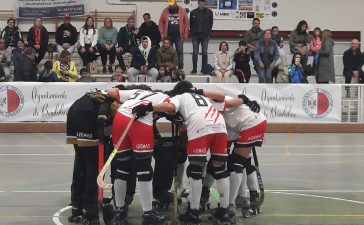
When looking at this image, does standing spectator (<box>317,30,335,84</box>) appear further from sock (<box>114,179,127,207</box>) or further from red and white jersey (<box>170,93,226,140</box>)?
sock (<box>114,179,127,207</box>)

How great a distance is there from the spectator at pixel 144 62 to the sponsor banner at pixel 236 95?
1.79 m

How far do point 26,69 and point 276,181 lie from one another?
32.0 feet

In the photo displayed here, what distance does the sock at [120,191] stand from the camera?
8.42 m

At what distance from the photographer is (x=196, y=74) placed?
844 inches

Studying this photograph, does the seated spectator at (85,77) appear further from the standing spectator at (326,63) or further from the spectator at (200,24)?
the standing spectator at (326,63)

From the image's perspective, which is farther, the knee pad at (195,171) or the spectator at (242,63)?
the spectator at (242,63)

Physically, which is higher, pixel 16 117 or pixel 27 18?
pixel 27 18

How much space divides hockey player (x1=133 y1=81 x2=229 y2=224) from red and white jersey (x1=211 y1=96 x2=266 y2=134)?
0.53 meters

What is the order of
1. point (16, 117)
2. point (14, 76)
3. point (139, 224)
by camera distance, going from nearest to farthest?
point (139, 224) < point (16, 117) < point (14, 76)

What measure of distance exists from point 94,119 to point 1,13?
1741cm

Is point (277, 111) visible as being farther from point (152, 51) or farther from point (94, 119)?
point (94, 119)

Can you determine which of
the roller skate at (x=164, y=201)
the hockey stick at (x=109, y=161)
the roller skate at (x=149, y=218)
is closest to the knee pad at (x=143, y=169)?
the hockey stick at (x=109, y=161)

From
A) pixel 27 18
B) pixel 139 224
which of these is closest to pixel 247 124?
pixel 139 224

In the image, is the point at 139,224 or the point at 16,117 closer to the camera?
the point at 139,224
